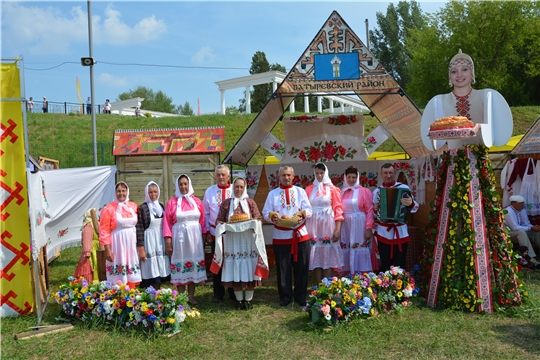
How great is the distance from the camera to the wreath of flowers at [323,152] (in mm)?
7781

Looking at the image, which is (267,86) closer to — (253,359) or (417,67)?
(417,67)

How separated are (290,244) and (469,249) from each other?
1910 mm

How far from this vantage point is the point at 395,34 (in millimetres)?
43250

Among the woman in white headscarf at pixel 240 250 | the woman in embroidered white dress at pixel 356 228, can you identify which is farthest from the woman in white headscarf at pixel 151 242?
the woman in embroidered white dress at pixel 356 228

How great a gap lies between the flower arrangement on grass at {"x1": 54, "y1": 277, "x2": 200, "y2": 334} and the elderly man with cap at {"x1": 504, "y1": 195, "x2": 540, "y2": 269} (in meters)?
5.06

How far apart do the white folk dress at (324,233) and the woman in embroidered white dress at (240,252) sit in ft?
2.59

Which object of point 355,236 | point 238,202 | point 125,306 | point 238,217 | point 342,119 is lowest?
point 125,306

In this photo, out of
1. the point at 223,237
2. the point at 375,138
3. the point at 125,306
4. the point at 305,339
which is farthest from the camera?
the point at 375,138

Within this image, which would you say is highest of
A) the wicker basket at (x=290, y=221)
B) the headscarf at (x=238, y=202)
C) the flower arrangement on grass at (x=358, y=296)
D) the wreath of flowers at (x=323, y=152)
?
the wreath of flowers at (x=323, y=152)

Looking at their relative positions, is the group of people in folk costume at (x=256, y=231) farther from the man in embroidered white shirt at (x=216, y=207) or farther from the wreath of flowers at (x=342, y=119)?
the wreath of flowers at (x=342, y=119)

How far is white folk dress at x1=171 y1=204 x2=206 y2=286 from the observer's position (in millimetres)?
5188

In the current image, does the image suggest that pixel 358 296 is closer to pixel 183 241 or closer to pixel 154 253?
pixel 183 241

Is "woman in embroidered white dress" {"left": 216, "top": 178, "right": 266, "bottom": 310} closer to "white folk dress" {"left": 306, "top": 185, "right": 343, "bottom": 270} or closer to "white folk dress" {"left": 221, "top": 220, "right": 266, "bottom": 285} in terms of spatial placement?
"white folk dress" {"left": 221, "top": 220, "right": 266, "bottom": 285}

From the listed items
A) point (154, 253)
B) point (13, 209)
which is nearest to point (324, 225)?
point (154, 253)
